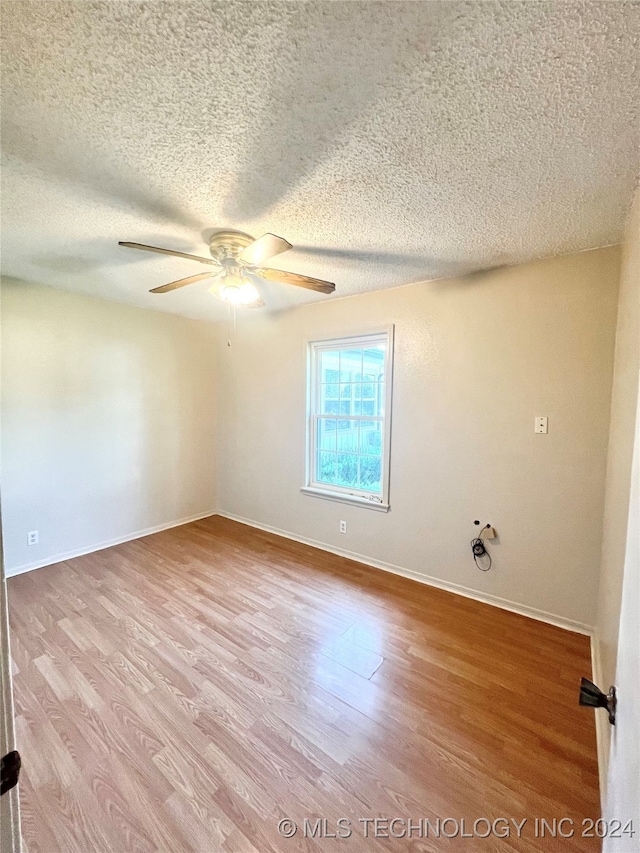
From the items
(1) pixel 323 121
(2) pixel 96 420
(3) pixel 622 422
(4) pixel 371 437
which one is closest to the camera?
(1) pixel 323 121

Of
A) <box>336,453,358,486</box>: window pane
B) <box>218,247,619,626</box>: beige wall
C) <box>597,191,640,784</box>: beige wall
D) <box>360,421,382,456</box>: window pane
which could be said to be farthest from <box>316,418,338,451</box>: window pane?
<box>597,191,640,784</box>: beige wall

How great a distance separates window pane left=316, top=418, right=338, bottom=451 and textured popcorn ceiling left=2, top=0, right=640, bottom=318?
5.78ft

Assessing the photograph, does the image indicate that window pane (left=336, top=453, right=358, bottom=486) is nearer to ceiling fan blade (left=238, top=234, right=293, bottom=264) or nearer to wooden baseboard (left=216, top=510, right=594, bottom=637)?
wooden baseboard (left=216, top=510, right=594, bottom=637)

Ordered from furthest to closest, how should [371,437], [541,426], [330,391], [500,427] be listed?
[330,391] → [371,437] → [500,427] → [541,426]

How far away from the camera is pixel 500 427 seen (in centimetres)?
233

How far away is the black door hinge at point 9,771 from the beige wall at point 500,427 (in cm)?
252

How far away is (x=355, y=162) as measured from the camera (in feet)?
4.32

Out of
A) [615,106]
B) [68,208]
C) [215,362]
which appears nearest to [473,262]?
[615,106]

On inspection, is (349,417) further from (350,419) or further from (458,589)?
(458,589)

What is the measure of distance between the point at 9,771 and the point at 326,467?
289cm

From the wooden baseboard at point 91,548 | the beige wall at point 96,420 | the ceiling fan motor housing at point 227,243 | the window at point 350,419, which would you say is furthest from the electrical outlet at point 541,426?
the wooden baseboard at point 91,548

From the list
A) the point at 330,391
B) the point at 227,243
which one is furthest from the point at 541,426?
the point at 227,243

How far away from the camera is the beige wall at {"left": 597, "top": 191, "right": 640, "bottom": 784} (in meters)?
1.19

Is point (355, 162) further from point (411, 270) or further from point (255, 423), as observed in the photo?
point (255, 423)
